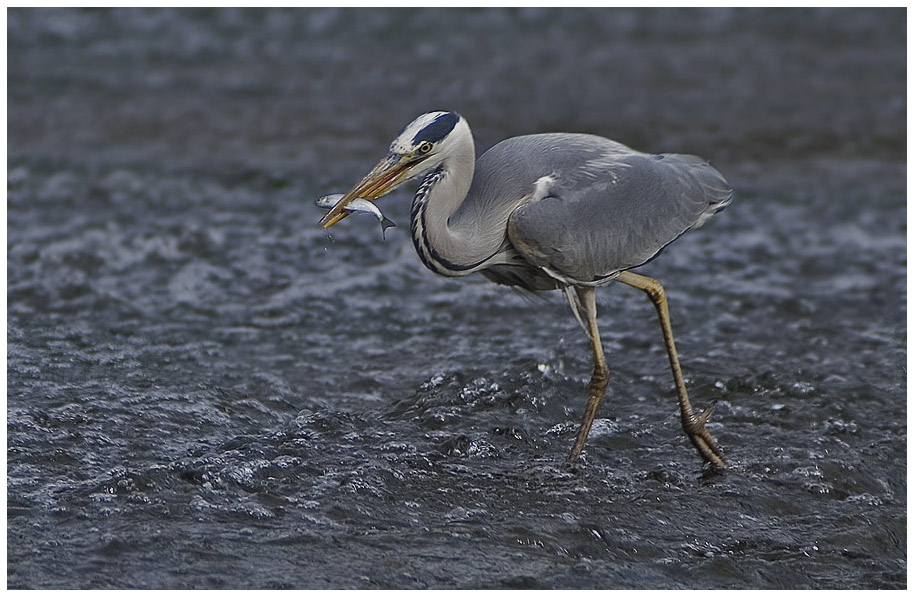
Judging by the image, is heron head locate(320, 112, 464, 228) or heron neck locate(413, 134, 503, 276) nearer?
heron head locate(320, 112, 464, 228)

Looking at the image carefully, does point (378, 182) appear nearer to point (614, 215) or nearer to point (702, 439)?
point (614, 215)

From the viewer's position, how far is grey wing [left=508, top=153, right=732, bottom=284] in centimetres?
446

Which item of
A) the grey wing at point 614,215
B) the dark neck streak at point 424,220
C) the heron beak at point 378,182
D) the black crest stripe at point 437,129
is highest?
the black crest stripe at point 437,129

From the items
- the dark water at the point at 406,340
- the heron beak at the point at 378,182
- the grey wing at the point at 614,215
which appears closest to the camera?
the heron beak at the point at 378,182

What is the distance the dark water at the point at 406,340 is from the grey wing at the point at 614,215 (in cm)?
85

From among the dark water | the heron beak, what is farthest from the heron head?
the dark water

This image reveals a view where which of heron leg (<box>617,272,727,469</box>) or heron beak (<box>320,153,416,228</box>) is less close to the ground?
heron beak (<box>320,153,416,228</box>)

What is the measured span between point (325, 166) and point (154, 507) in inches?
201

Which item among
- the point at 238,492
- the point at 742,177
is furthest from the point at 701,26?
the point at 238,492

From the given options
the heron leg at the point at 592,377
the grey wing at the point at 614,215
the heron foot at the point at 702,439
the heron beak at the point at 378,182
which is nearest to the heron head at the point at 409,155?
the heron beak at the point at 378,182

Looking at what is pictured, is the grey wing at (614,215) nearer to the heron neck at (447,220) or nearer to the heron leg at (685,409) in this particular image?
the heron leg at (685,409)

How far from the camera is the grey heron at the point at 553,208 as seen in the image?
415 centimetres

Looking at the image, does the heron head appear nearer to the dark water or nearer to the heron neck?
the heron neck

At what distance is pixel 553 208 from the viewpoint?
4.46 metres
